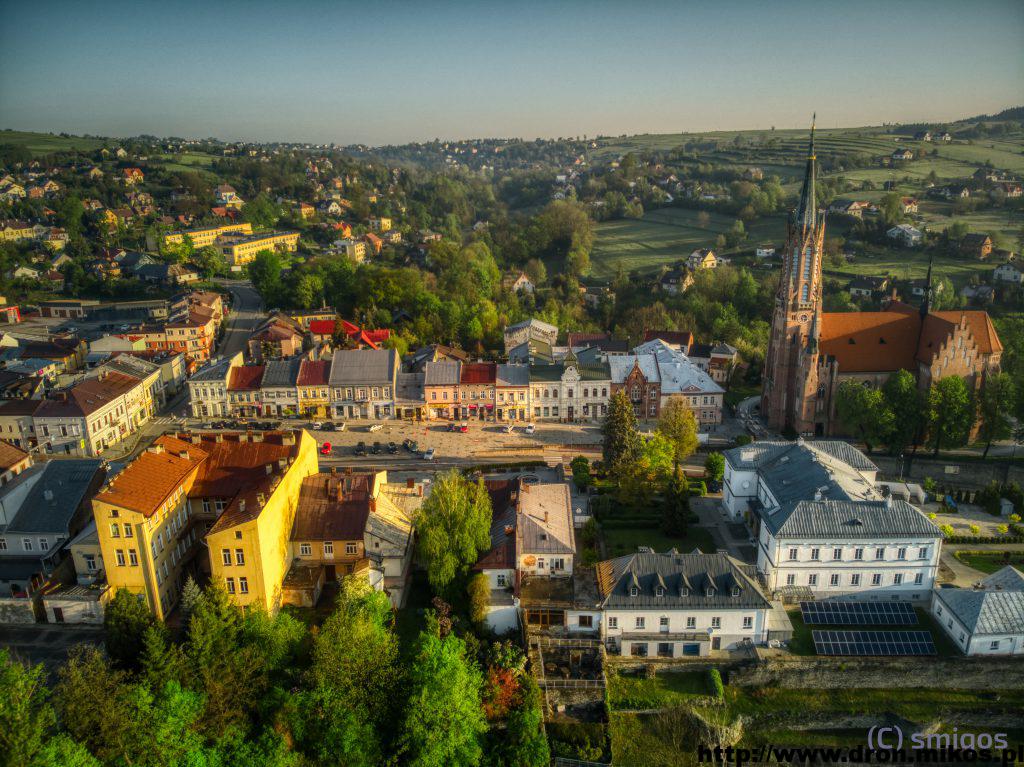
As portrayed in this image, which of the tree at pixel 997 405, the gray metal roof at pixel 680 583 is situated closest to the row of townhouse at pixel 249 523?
the gray metal roof at pixel 680 583

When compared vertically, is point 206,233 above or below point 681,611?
above

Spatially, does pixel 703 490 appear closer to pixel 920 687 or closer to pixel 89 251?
pixel 920 687

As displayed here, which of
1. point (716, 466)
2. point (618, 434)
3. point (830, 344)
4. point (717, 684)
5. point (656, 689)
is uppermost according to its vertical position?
point (830, 344)

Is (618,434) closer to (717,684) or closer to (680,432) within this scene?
(680,432)

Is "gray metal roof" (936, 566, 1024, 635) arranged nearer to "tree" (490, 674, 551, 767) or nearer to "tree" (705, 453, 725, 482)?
"tree" (705, 453, 725, 482)

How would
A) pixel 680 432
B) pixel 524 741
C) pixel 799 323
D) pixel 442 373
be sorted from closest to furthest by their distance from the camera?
pixel 524 741 → pixel 680 432 → pixel 799 323 → pixel 442 373

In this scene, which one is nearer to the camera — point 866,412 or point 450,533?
point 450,533

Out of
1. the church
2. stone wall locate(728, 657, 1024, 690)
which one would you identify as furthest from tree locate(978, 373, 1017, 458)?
stone wall locate(728, 657, 1024, 690)

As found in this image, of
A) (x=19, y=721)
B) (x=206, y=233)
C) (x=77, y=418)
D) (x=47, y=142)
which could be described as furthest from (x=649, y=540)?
(x=47, y=142)
